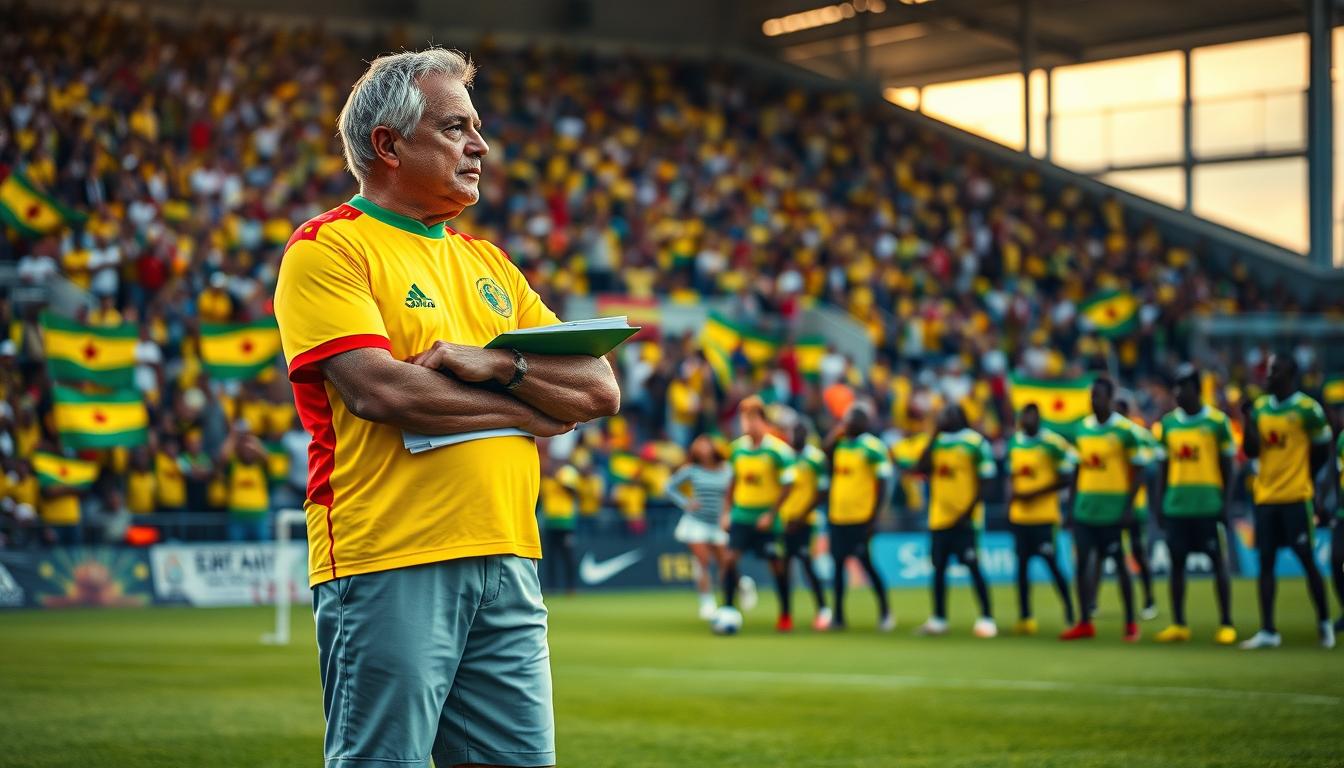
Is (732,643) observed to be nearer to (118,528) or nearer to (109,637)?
(109,637)

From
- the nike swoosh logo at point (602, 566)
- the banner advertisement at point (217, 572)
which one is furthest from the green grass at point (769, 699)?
the nike swoosh logo at point (602, 566)

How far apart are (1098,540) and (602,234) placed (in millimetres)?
14692

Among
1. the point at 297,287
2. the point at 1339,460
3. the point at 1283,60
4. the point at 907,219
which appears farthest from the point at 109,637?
the point at 1283,60

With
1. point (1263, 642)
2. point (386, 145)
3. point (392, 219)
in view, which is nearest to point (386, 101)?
point (386, 145)

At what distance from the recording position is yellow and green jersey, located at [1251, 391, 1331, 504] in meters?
14.2

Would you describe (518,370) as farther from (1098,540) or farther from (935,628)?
(935,628)

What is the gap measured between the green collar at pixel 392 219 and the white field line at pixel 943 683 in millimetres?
8060

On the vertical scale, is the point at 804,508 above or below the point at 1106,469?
below

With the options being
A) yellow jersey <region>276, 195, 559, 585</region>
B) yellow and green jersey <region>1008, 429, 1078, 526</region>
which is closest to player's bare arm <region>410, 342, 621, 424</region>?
yellow jersey <region>276, 195, 559, 585</region>

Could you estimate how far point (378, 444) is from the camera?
151 inches

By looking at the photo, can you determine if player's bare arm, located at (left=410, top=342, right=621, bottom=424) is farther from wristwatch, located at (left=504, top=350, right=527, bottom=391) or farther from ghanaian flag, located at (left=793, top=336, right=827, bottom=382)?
ghanaian flag, located at (left=793, top=336, right=827, bottom=382)

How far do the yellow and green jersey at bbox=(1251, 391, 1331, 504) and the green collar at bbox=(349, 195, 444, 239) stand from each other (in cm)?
1166

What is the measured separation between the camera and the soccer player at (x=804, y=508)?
1798cm

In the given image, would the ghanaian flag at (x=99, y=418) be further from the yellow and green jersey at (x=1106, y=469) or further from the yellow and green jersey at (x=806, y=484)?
the yellow and green jersey at (x=1106, y=469)
